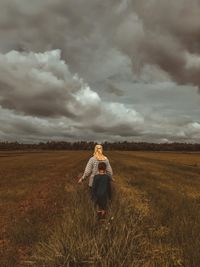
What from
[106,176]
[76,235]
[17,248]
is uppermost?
[106,176]

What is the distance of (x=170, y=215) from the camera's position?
39.3ft

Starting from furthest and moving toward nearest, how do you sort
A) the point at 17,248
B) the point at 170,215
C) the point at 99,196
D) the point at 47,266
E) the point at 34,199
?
1. the point at 34,199
2. the point at 170,215
3. the point at 99,196
4. the point at 17,248
5. the point at 47,266

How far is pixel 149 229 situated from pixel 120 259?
297 centimetres

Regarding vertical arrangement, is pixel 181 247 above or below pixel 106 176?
below

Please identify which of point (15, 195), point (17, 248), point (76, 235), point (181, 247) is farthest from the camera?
point (15, 195)

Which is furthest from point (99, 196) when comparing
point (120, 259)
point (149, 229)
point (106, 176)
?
Result: point (120, 259)

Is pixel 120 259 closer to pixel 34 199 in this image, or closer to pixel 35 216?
pixel 35 216

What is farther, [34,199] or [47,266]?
[34,199]

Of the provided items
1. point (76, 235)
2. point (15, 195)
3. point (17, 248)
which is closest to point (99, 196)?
point (17, 248)

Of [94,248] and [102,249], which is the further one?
[102,249]

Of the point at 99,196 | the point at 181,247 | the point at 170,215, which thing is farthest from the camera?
the point at 170,215

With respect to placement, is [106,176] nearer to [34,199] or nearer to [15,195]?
[34,199]

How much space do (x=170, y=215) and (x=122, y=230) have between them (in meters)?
4.52

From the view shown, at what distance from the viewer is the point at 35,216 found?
13.0m
